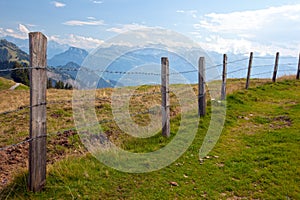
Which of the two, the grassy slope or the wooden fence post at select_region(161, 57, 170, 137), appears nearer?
the grassy slope

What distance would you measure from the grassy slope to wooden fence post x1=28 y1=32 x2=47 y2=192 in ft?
1.11

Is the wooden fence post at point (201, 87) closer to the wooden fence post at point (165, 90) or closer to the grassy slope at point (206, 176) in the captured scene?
the grassy slope at point (206, 176)

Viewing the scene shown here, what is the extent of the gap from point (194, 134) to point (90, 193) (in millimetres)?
3973

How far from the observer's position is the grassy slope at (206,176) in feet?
14.8

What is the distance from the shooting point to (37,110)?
13.8ft

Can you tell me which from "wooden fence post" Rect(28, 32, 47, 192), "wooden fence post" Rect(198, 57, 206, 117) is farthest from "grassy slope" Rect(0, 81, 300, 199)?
"wooden fence post" Rect(198, 57, 206, 117)

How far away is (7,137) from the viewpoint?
8125 mm

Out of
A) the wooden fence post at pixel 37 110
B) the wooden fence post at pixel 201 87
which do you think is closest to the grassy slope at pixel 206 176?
the wooden fence post at pixel 37 110

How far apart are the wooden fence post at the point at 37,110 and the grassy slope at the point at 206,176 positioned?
1.11 ft

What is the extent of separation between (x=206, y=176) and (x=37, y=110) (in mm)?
3524

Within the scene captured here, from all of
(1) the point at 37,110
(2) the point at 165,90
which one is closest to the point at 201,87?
(2) the point at 165,90

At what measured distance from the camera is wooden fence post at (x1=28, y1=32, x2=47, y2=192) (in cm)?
411

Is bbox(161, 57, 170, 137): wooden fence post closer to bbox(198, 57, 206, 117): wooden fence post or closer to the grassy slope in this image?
the grassy slope

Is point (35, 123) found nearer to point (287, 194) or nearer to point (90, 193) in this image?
point (90, 193)
